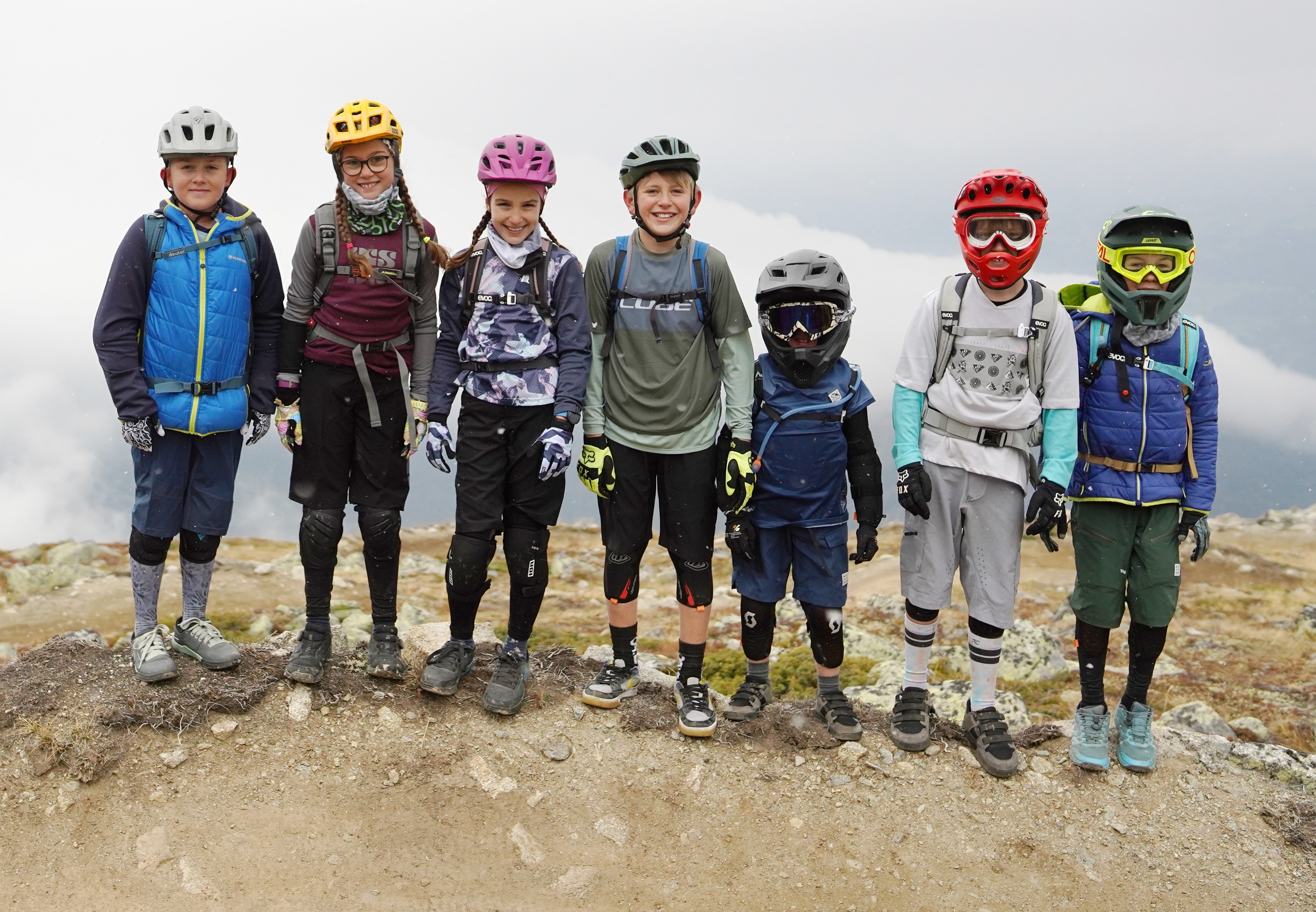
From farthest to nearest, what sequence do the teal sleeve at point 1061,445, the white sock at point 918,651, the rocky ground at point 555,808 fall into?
the white sock at point 918,651
the teal sleeve at point 1061,445
the rocky ground at point 555,808

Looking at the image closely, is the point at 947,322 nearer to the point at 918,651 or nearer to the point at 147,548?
the point at 918,651

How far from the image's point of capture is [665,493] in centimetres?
630

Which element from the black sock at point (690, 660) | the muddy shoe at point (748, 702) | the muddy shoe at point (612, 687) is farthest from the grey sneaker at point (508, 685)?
the muddy shoe at point (748, 702)

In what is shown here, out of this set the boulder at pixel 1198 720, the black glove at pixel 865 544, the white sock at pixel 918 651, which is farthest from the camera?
the boulder at pixel 1198 720

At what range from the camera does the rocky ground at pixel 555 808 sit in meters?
5.61

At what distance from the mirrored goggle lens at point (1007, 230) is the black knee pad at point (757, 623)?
298 cm

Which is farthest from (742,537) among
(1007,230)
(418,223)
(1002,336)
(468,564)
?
(418,223)

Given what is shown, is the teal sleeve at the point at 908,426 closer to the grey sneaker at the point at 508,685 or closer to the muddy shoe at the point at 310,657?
the grey sneaker at the point at 508,685

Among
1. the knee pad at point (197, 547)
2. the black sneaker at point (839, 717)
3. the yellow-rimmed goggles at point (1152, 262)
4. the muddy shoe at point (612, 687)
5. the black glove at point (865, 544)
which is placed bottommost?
the black sneaker at point (839, 717)

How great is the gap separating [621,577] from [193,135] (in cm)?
424

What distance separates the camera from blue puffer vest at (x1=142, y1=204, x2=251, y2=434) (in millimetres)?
5938

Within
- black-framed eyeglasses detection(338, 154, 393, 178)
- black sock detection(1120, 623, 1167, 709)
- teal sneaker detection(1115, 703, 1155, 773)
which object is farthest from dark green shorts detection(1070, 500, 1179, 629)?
black-framed eyeglasses detection(338, 154, 393, 178)

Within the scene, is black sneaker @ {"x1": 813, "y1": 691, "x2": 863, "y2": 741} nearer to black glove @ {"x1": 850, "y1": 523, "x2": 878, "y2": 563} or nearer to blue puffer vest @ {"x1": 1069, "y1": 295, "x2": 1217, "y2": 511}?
black glove @ {"x1": 850, "y1": 523, "x2": 878, "y2": 563}

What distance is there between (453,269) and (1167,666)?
1745 centimetres
